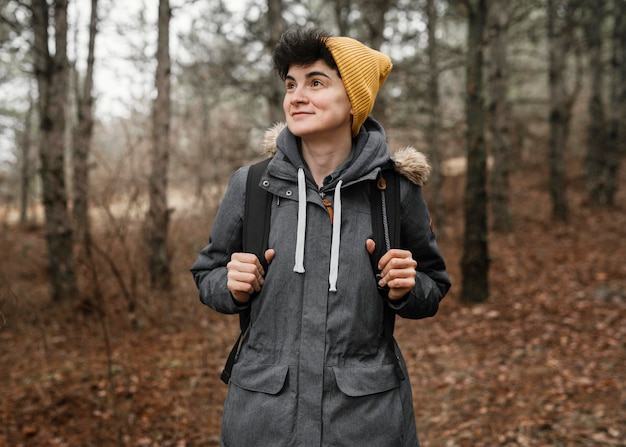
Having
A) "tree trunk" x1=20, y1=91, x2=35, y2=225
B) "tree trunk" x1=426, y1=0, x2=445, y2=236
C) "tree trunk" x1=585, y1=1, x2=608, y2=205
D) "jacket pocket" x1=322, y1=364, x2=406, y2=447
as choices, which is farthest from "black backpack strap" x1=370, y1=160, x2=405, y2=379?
"tree trunk" x1=20, y1=91, x2=35, y2=225

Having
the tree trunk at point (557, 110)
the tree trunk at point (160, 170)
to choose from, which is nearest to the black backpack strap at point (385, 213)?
the tree trunk at point (160, 170)

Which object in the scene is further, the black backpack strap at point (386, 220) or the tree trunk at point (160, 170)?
the tree trunk at point (160, 170)

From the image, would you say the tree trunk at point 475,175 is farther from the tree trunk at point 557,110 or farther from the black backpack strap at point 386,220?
→ the tree trunk at point 557,110

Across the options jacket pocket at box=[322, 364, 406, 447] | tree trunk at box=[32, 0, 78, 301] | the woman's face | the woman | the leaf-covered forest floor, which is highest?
tree trunk at box=[32, 0, 78, 301]

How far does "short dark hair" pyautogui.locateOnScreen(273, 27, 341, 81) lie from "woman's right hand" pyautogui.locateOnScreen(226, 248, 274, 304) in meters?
0.77

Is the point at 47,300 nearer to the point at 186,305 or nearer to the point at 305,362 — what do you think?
the point at 186,305

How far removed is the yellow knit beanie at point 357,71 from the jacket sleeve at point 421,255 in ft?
1.13

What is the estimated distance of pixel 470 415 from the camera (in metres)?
4.53

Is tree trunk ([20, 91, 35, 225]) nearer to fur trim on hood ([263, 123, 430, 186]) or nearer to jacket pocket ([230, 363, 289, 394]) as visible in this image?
jacket pocket ([230, 363, 289, 394])

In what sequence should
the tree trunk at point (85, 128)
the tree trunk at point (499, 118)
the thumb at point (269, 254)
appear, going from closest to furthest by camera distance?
the thumb at point (269, 254)
the tree trunk at point (85, 128)
the tree trunk at point (499, 118)

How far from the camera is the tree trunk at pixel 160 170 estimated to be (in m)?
7.49

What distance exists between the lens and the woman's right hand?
180 centimetres

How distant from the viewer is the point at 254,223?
76.8 inches

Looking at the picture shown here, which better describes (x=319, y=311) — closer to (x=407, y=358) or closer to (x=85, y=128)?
(x=407, y=358)
